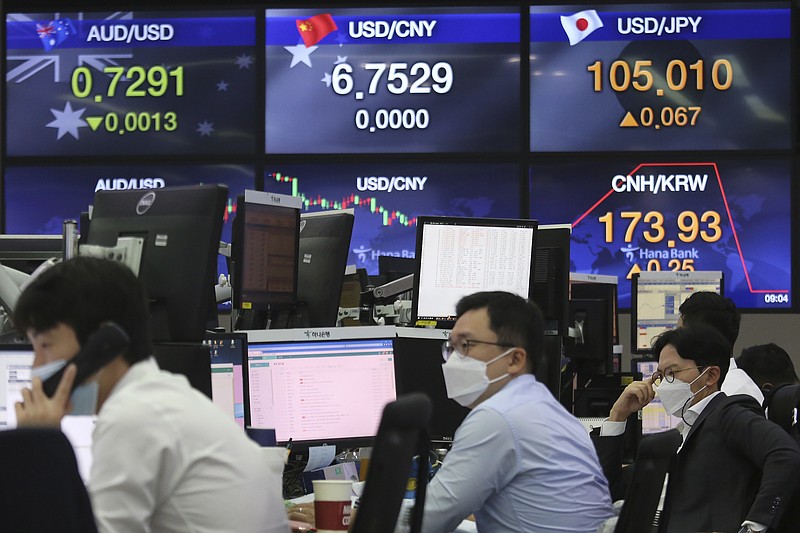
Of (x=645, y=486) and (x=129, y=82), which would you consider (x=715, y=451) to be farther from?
(x=129, y=82)

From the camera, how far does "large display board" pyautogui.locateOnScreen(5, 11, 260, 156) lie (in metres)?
6.84

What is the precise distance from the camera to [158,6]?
6.88 m

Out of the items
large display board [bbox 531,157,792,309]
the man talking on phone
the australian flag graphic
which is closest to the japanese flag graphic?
large display board [bbox 531,157,792,309]

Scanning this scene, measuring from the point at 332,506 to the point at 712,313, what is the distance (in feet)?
8.65

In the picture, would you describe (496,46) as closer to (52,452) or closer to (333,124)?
(333,124)

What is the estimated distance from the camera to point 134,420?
159 centimetres

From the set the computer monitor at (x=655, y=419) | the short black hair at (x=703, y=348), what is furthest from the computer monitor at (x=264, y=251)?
the computer monitor at (x=655, y=419)

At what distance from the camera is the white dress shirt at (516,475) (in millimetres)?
2387

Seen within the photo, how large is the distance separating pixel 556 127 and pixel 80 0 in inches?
118

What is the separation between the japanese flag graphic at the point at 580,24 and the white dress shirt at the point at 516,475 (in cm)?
465

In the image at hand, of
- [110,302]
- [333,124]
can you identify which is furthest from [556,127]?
[110,302]

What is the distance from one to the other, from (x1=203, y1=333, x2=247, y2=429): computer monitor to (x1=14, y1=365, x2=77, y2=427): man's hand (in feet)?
3.78

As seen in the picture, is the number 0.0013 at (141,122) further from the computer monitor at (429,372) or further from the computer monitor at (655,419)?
the computer monitor at (429,372)

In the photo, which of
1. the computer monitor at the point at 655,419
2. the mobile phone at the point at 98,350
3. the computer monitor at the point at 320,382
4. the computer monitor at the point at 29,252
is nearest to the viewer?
the mobile phone at the point at 98,350
